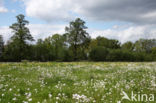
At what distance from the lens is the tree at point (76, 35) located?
57312 millimetres

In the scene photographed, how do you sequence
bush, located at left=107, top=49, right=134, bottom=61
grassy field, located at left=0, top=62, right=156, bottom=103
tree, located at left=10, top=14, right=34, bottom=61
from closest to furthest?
grassy field, located at left=0, top=62, right=156, bottom=103 → tree, located at left=10, top=14, right=34, bottom=61 → bush, located at left=107, top=49, right=134, bottom=61

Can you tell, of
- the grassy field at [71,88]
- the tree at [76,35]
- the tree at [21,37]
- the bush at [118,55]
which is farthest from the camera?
the bush at [118,55]

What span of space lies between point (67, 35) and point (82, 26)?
23.6ft

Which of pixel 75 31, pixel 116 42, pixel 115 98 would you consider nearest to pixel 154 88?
pixel 115 98

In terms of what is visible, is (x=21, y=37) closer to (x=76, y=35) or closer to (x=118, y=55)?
(x=76, y=35)

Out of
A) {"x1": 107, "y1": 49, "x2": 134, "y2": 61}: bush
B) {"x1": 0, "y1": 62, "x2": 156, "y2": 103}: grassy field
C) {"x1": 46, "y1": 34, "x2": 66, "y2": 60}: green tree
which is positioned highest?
{"x1": 46, "y1": 34, "x2": 66, "y2": 60}: green tree

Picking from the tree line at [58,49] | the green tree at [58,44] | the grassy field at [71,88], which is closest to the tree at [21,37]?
the tree line at [58,49]

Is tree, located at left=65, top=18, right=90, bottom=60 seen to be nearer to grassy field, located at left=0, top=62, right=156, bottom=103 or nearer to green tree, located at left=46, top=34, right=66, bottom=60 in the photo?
green tree, located at left=46, top=34, right=66, bottom=60

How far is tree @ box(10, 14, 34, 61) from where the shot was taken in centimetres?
4581

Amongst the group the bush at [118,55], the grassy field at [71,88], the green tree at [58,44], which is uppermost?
the green tree at [58,44]

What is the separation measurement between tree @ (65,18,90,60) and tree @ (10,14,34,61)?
1577 cm

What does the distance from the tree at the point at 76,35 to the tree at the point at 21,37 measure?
15.8 metres

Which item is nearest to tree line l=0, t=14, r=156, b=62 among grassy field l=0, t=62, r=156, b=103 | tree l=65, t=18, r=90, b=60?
tree l=65, t=18, r=90, b=60

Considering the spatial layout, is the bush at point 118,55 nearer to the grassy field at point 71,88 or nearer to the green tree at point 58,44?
the green tree at point 58,44
